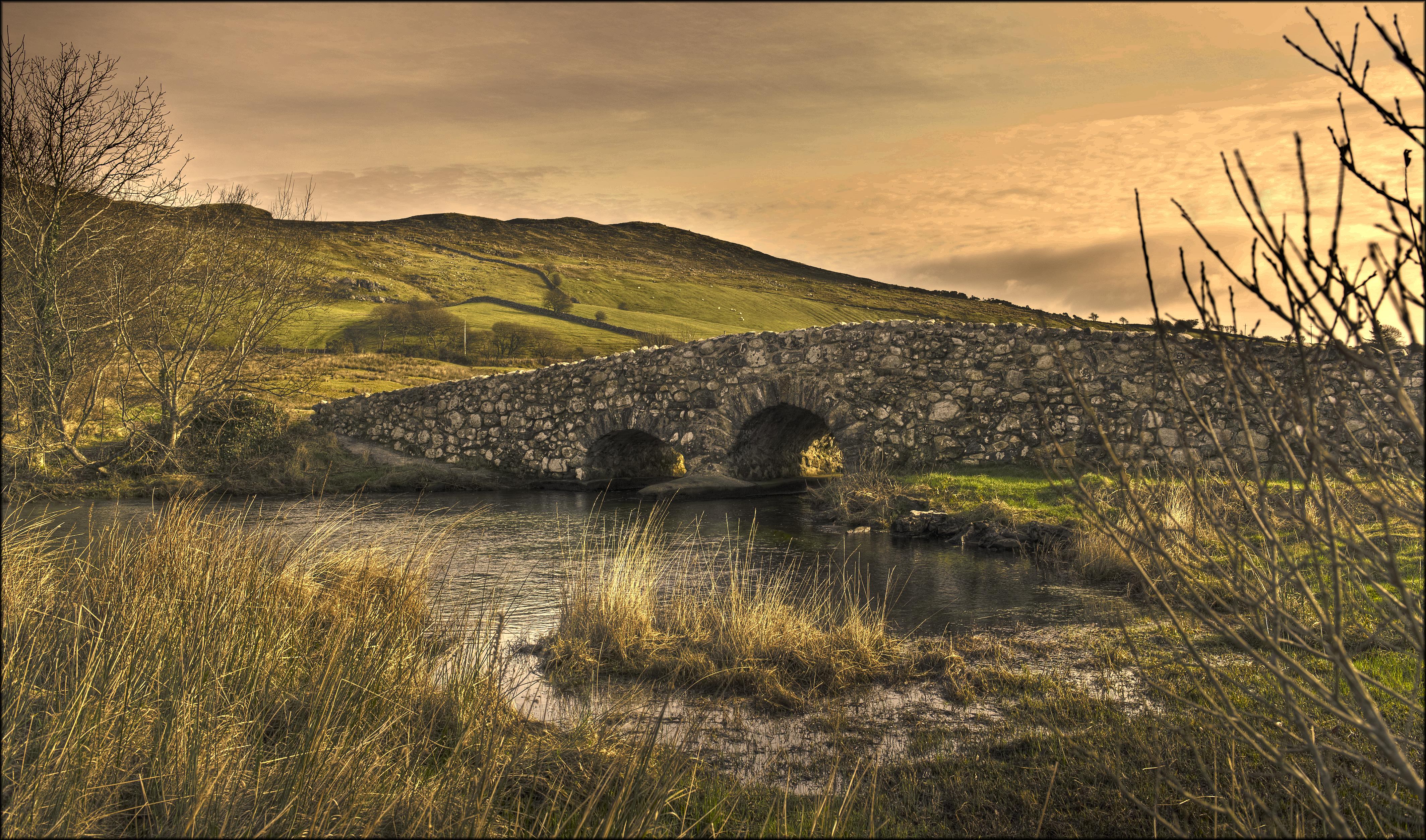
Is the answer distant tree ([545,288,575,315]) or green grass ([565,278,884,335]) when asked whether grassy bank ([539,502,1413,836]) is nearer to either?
distant tree ([545,288,575,315])

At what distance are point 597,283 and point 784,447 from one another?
7729cm

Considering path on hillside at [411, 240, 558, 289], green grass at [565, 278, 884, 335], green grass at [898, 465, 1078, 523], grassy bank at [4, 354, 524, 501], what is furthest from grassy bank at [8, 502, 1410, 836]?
path on hillside at [411, 240, 558, 289]

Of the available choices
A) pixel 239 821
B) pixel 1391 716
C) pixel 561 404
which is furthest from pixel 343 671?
pixel 561 404

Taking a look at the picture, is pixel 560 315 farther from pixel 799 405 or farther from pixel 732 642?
pixel 732 642

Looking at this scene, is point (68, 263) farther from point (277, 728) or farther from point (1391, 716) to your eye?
point (1391, 716)

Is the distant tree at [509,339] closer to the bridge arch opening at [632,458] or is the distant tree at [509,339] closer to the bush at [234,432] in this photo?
the bridge arch opening at [632,458]

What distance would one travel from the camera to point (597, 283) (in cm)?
9762

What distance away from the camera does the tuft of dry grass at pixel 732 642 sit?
6184 mm

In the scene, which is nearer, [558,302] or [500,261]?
[558,302]

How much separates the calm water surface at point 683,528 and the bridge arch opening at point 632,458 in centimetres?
341

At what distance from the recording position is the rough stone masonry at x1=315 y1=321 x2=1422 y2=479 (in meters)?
17.1

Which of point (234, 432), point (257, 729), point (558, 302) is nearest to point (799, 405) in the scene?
point (234, 432)

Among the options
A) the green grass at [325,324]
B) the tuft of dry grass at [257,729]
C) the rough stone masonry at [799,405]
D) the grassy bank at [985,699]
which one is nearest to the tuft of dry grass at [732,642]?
the grassy bank at [985,699]

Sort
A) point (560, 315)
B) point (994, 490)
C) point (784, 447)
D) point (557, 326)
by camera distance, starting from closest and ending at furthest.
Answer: point (994, 490)
point (784, 447)
point (557, 326)
point (560, 315)
